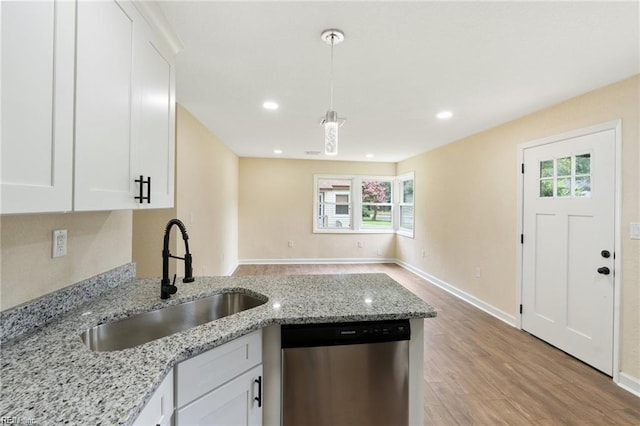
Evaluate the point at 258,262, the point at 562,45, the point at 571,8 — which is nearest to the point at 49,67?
the point at 571,8

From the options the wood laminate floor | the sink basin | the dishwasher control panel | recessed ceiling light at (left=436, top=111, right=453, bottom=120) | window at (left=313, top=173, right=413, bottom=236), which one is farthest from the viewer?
window at (left=313, top=173, right=413, bottom=236)

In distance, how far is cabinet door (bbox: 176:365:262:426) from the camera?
3.60 feet

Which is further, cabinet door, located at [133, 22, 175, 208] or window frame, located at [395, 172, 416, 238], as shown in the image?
window frame, located at [395, 172, 416, 238]

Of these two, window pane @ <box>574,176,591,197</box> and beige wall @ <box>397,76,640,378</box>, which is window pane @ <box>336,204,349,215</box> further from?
window pane @ <box>574,176,591,197</box>

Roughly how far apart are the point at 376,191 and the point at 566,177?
430 centimetres

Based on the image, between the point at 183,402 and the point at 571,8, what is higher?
the point at 571,8

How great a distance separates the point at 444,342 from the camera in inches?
116

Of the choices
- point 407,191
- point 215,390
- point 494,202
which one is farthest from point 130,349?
point 407,191

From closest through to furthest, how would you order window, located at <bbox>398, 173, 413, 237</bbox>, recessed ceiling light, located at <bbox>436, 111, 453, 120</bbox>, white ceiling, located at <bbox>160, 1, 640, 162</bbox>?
white ceiling, located at <bbox>160, 1, 640, 162</bbox>, recessed ceiling light, located at <bbox>436, 111, 453, 120</bbox>, window, located at <bbox>398, 173, 413, 237</bbox>

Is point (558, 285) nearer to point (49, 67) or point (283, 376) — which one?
point (283, 376)

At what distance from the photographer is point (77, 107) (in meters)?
0.95

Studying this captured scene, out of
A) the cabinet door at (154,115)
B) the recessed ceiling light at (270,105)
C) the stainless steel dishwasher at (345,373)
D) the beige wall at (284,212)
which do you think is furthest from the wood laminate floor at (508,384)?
the beige wall at (284,212)

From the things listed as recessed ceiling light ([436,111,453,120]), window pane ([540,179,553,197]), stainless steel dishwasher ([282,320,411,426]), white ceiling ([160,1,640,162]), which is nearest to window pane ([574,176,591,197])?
window pane ([540,179,553,197])

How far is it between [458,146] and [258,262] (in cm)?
453
